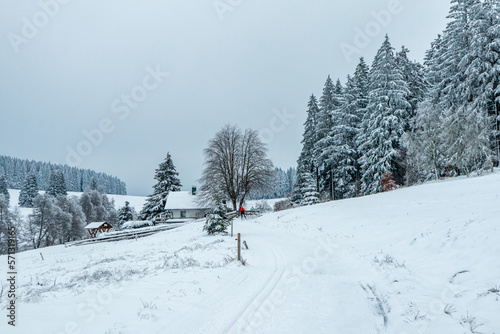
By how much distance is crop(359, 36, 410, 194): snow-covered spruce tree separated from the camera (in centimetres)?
2666

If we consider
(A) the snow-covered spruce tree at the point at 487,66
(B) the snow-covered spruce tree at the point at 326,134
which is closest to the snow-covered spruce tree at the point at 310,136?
(B) the snow-covered spruce tree at the point at 326,134

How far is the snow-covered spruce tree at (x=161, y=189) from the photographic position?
149ft

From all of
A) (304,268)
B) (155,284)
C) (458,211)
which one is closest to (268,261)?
(304,268)

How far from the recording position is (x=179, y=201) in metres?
45.6

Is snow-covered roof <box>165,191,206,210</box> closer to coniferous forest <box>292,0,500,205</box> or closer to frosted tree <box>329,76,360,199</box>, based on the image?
coniferous forest <box>292,0,500,205</box>

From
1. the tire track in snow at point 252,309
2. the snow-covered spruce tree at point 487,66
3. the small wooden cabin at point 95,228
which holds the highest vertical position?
the snow-covered spruce tree at point 487,66

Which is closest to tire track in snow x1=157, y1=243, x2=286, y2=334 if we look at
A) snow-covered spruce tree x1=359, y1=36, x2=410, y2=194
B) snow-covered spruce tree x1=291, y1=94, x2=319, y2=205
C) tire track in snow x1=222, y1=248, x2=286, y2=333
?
tire track in snow x1=222, y1=248, x2=286, y2=333

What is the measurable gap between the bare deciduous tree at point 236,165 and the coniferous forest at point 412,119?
6.61 m

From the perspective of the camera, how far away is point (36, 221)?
44.2m

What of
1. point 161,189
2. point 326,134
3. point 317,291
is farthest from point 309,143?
point 317,291

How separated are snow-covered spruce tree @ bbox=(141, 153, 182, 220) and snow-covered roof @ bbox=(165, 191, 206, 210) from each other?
1.51 meters

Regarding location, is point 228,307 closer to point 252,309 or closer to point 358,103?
point 252,309

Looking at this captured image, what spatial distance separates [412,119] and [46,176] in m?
150

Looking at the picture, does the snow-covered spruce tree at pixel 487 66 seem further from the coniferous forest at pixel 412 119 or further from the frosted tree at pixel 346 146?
the frosted tree at pixel 346 146
